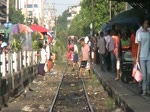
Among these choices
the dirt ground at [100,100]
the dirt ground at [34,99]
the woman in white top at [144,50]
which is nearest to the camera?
the woman in white top at [144,50]

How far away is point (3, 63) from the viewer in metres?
14.3

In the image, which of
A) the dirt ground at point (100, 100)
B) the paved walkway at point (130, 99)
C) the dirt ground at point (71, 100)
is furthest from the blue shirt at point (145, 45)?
the dirt ground at point (71, 100)

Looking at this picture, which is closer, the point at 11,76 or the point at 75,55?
the point at 11,76

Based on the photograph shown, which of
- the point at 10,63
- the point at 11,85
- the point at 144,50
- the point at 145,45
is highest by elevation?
the point at 145,45

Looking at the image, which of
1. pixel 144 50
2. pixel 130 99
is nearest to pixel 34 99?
pixel 130 99

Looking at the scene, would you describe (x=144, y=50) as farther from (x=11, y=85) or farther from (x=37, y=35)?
(x=37, y=35)

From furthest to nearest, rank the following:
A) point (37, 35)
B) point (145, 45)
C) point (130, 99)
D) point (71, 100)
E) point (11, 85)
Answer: point (37, 35) → point (71, 100) → point (11, 85) → point (130, 99) → point (145, 45)

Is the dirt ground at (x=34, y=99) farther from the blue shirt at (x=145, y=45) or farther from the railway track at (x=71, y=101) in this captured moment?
the blue shirt at (x=145, y=45)

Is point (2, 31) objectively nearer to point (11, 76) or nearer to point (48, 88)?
point (48, 88)

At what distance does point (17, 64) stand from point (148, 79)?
7.19 m

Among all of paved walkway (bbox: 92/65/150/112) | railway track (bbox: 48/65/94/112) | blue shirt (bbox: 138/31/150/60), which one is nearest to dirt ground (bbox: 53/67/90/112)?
railway track (bbox: 48/65/94/112)

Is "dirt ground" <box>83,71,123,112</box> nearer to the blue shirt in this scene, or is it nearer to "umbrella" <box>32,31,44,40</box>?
the blue shirt

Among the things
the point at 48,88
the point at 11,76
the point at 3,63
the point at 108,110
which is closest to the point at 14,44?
the point at 48,88

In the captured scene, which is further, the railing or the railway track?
the railing
